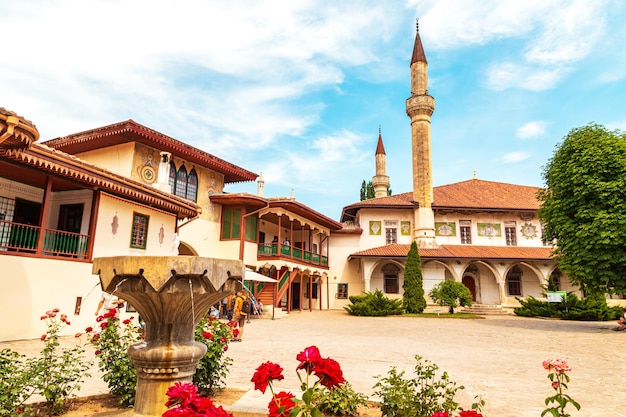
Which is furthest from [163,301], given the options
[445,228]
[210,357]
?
[445,228]

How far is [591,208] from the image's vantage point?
13930 millimetres

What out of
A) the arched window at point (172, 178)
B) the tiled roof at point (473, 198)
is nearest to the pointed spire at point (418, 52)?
the tiled roof at point (473, 198)

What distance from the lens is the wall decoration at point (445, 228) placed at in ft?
90.9

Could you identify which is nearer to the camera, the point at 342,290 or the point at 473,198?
the point at 342,290

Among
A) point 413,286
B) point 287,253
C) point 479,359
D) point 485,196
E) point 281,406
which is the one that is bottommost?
point 479,359

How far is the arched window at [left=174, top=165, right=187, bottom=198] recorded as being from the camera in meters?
18.1

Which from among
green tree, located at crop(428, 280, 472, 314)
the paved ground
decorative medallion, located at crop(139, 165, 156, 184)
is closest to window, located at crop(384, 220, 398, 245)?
green tree, located at crop(428, 280, 472, 314)

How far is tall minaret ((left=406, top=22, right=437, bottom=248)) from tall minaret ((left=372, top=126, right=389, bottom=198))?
9.59 meters

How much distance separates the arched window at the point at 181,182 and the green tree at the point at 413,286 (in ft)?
43.3

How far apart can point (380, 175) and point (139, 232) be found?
27.9 meters

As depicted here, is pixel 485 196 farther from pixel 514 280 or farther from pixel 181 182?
pixel 181 182

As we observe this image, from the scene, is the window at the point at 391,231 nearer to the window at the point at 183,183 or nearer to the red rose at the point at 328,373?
the window at the point at 183,183

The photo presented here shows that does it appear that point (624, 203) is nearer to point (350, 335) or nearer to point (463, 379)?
point (350, 335)

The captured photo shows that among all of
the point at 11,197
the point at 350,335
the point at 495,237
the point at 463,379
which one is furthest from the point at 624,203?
the point at 11,197
